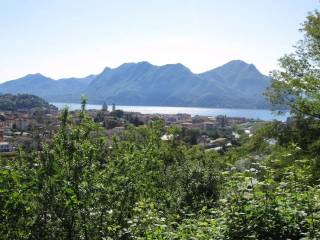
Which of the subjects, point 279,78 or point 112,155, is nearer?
point 112,155

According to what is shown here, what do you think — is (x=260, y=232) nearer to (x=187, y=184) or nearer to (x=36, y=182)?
(x=36, y=182)

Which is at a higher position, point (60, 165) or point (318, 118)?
point (318, 118)

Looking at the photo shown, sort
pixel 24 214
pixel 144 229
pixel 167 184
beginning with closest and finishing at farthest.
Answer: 1. pixel 144 229
2. pixel 24 214
3. pixel 167 184

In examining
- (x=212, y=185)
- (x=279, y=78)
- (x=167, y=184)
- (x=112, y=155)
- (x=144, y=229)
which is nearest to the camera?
(x=144, y=229)

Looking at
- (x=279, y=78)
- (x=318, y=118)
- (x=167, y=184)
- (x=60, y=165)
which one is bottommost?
(x=167, y=184)

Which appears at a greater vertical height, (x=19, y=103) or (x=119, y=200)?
(x=119, y=200)

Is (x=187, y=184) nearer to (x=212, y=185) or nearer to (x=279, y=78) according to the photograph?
(x=212, y=185)

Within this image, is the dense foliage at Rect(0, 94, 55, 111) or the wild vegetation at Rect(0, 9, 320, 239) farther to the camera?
the dense foliage at Rect(0, 94, 55, 111)

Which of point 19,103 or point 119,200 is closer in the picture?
point 119,200

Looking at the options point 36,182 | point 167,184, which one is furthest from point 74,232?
point 167,184

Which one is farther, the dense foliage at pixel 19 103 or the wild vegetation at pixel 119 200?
the dense foliage at pixel 19 103

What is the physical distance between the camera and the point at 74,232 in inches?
294

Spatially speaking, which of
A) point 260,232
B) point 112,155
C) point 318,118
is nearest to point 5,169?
point 112,155

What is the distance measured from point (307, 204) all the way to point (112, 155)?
18.6ft
